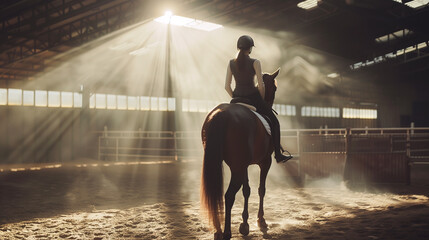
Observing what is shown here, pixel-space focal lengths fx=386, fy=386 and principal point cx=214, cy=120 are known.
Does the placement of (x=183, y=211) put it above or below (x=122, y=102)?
below

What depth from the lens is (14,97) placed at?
1742 centimetres

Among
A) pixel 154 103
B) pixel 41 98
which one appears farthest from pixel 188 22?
pixel 41 98

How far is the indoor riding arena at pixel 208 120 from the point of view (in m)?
4.38

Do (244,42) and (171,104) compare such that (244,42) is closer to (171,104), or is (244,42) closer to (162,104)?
(162,104)

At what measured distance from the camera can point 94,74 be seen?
19234 millimetres

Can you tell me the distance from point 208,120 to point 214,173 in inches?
22.8

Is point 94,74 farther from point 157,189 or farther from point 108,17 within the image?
point 157,189

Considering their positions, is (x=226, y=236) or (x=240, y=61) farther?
(x=240, y=61)

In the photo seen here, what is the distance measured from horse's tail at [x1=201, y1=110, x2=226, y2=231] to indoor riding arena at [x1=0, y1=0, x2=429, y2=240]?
13 millimetres

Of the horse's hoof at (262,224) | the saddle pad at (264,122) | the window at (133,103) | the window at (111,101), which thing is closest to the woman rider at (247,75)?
the saddle pad at (264,122)

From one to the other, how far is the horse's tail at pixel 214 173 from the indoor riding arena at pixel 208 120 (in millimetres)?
13

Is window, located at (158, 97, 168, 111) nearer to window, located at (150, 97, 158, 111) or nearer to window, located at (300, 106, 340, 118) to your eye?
window, located at (150, 97, 158, 111)

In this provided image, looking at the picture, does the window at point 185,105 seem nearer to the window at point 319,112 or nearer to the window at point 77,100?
the window at point 77,100

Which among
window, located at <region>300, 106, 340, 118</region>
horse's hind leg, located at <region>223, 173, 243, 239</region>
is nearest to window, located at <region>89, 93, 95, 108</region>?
window, located at <region>300, 106, 340, 118</region>
